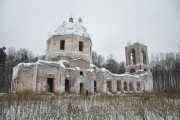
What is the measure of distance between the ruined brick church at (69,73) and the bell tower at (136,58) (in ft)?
4.91

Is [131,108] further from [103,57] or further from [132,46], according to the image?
[103,57]

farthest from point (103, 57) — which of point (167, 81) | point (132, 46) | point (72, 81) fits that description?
point (72, 81)

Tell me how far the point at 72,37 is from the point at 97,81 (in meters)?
6.80

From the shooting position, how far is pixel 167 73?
47094mm

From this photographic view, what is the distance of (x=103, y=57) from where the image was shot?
6556 centimetres

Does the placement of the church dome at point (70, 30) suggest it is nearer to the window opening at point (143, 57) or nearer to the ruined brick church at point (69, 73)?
the ruined brick church at point (69, 73)

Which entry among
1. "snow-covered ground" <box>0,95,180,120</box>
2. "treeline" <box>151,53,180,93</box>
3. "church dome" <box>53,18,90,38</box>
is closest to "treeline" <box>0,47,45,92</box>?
"church dome" <box>53,18,90,38</box>

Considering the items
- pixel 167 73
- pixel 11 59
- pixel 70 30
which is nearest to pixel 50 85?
pixel 70 30

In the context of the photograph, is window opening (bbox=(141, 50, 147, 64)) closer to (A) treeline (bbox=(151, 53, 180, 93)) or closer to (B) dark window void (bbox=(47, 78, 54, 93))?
(A) treeline (bbox=(151, 53, 180, 93))

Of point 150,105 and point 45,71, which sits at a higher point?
point 45,71

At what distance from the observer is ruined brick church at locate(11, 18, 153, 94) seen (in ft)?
62.1

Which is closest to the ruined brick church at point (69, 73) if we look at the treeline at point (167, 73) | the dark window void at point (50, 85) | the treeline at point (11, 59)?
the dark window void at point (50, 85)

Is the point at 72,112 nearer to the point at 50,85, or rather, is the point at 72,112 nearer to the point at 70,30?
the point at 50,85

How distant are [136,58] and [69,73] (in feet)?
52.3
